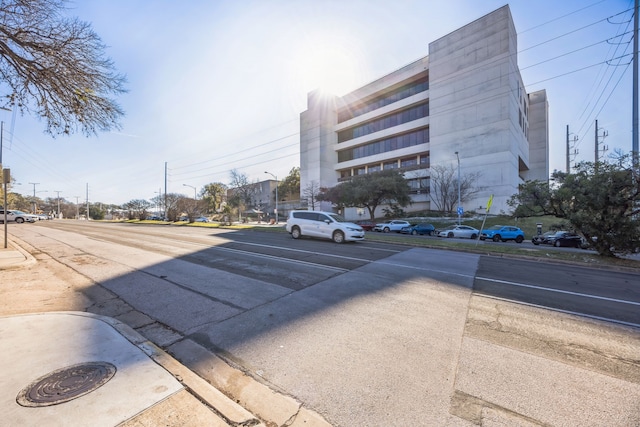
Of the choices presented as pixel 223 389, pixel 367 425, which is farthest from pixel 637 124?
pixel 223 389

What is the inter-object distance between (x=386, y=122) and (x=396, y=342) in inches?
2068

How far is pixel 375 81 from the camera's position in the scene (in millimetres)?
51969

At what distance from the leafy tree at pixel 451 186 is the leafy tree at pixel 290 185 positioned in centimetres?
4481

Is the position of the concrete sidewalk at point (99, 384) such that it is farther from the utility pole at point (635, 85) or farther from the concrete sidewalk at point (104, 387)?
the utility pole at point (635, 85)

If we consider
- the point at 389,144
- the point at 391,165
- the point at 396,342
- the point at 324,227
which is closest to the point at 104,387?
the point at 396,342

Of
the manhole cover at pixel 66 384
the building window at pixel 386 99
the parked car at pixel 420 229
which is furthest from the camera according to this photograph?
the building window at pixel 386 99

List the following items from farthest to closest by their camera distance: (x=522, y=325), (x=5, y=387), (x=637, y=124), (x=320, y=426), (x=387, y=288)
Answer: (x=637, y=124) < (x=387, y=288) < (x=522, y=325) < (x=5, y=387) < (x=320, y=426)

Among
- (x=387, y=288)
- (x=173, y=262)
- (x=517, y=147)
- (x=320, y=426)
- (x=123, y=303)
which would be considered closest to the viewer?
(x=320, y=426)

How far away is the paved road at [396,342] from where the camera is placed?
8.07 feet

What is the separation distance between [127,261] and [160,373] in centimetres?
761

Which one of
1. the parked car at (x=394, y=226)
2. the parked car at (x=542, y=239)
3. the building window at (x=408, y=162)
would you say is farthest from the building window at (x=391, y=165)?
the parked car at (x=542, y=239)

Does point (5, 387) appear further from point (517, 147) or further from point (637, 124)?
point (517, 147)

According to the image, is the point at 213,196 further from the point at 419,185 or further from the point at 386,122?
the point at 419,185

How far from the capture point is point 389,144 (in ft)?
165
